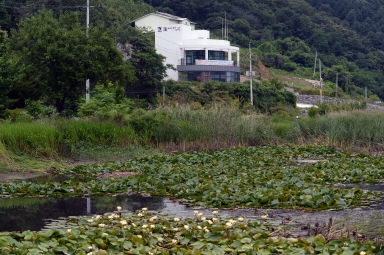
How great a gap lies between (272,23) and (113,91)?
77137mm

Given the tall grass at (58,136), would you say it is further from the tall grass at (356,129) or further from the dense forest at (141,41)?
the tall grass at (356,129)

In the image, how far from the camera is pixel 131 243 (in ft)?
21.3

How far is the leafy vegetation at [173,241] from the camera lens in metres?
6.16

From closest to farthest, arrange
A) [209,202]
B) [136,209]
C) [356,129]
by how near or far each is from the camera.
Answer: [136,209], [209,202], [356,129]

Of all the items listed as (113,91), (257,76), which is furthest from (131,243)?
(257,76)

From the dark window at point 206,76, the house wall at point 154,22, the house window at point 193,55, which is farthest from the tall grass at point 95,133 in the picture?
the house wall at point 154,22

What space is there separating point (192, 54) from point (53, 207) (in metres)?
57.1

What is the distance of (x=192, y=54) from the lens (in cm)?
6581

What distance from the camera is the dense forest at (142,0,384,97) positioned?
90438 mm

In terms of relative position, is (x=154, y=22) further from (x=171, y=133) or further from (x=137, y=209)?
(x=137, y=209)

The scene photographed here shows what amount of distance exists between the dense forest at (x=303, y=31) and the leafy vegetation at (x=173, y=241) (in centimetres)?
7856

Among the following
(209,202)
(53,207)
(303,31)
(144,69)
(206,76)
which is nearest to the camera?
(209,202)

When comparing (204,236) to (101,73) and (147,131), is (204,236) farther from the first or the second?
(101,73)

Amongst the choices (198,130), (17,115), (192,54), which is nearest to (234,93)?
(192,54)
